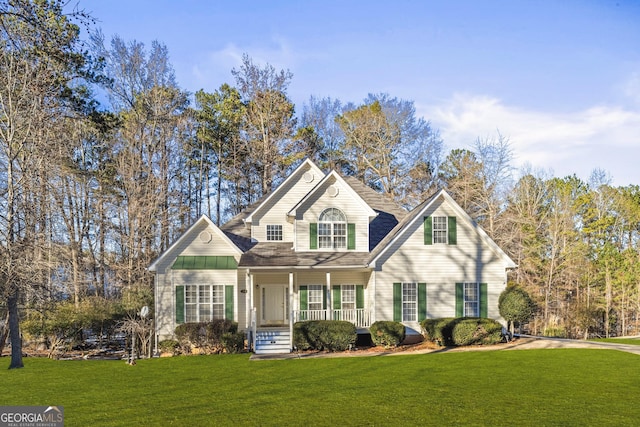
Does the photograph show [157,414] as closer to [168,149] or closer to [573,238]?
[168,149]

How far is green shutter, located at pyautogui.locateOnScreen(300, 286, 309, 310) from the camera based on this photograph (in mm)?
20750

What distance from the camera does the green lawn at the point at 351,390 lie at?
9.00 meters

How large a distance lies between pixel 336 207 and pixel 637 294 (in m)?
21.9

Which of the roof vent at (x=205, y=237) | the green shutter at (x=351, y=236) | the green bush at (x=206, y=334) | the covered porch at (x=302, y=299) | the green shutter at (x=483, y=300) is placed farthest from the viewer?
the green shutter at (x=351, y=236)

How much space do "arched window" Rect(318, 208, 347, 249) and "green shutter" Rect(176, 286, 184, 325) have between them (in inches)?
230

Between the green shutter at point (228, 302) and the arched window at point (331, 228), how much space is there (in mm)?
4060

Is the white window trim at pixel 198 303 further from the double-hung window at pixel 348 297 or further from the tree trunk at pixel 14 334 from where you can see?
the tree trunk at pixel 14 334

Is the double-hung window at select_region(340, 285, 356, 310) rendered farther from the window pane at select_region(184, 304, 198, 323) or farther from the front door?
the window pane at select_region(184, 304, 198, 323)

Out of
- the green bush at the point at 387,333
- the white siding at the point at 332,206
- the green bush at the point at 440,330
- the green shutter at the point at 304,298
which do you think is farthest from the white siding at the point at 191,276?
the green bush at the point at 440,330

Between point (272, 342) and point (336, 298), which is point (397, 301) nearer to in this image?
point (336, 298)

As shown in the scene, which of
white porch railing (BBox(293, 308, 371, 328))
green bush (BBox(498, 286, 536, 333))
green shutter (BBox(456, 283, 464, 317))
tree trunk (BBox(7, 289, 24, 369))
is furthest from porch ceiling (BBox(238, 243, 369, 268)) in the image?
tree trunk (BBox(7, 289, 24, 369))

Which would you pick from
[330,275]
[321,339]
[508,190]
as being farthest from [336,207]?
[508,190]

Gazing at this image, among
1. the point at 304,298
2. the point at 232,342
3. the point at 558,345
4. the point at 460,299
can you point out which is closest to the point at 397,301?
the point at 460,299

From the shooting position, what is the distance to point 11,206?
1530 centimetres
